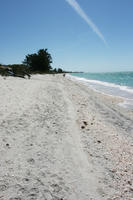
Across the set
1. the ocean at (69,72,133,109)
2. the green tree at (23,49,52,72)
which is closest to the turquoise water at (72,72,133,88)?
the ocean at (69,72,133,109)

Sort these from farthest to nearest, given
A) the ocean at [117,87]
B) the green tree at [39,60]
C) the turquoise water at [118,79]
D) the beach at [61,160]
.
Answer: the green tree at [39,60] < the turquoise water at [118,79] < the ocean at [117,87] < the beach at [61,160]

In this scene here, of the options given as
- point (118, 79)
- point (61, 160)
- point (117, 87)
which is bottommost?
point (117, 87)

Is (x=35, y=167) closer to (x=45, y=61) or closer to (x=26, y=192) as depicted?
(x=26, y=192)

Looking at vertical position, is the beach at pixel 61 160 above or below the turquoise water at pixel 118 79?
above

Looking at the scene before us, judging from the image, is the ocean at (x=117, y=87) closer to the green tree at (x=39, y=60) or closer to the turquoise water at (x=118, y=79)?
the turquoise water at (x=118, y=79)

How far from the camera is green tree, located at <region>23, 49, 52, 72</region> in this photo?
140ft

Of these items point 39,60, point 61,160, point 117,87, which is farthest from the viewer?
point 39,60

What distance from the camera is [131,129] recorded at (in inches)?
240

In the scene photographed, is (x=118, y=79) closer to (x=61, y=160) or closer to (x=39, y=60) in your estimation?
(x=39, y=60)

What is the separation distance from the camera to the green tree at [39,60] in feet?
140

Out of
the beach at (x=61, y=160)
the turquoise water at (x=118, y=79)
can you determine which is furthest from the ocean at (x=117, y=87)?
the beach at (x=61, y=160)

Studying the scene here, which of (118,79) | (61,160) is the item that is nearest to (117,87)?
(61,160)

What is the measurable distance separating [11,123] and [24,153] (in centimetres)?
163

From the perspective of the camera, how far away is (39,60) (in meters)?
42.8
